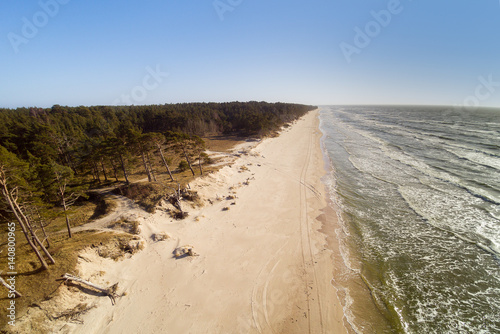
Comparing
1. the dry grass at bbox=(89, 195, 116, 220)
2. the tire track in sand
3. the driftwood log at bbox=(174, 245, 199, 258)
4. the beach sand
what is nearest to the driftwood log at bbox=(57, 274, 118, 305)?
the beach sand

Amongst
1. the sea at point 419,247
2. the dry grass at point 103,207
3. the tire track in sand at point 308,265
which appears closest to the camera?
the tire track in sand at point 308,265

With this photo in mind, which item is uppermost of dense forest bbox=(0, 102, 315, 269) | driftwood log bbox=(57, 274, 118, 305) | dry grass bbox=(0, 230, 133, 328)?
dense forest bbox=(0, 102, 315, 269)

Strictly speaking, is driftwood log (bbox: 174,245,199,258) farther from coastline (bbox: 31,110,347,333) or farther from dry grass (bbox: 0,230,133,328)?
dry grass (bbox: 0,230,133,328)

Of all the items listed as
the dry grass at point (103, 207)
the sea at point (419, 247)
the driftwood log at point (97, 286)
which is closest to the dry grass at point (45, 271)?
the driftwood log at point (97, 286)

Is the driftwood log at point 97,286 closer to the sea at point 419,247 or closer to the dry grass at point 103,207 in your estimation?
the dry grass at point 103,207

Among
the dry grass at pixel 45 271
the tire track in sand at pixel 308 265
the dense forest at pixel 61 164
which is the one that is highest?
the dense forest at pixel 61 164

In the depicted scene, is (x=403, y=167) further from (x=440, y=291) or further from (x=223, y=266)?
(x=223, y=266)

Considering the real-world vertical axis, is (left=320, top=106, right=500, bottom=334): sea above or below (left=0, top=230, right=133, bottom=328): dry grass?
below
